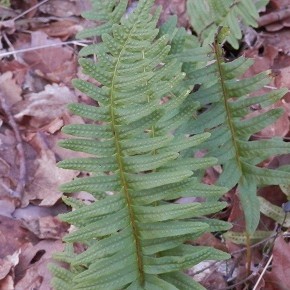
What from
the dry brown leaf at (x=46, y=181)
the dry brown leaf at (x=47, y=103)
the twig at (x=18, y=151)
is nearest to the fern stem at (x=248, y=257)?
the dry brown leaf at (x=46, y=181)

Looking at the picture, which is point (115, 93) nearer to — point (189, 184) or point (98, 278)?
point (189, 184)

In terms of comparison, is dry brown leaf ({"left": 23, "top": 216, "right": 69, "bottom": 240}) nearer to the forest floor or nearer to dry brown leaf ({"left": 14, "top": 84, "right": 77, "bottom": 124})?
the forest floor

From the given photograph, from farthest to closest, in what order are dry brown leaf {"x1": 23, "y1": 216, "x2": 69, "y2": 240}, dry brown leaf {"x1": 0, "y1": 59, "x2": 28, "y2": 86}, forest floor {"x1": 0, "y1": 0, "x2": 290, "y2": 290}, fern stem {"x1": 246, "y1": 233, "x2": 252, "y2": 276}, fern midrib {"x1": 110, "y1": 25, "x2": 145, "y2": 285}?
dry brown leaf {"x1": 0, "y1": 59, "x2": 28, "y2": 86}, dry brown leaf {"x1": 23, "y1": 216, "x2": 69, "y2": 240}, forest floor {"x1": 0, "y1": 0, "x2": 290, "y2": 290}, fern stem {"x1": 246, "y1": 233, "x2": 252, "y2": 276}, fern midrib {"x1": 110, "y1": 25, "x2": 145, "y2": 285}

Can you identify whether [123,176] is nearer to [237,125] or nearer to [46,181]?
[237,125]

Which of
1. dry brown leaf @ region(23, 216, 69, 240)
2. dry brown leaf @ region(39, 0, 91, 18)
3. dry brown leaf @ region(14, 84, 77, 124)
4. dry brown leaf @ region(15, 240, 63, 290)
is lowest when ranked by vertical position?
dry brown leaf @ region(15, 240, 63, 290)

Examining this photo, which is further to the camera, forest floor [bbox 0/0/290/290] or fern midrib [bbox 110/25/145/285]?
forest floor [bbox 0/0/290/290]

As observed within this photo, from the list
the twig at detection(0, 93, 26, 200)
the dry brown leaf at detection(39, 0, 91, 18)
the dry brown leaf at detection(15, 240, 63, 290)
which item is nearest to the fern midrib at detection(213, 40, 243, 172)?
the dry brown leaf at detection(15, 240, 63, 290)

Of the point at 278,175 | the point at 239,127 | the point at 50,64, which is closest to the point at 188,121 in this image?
the point at 239,127
